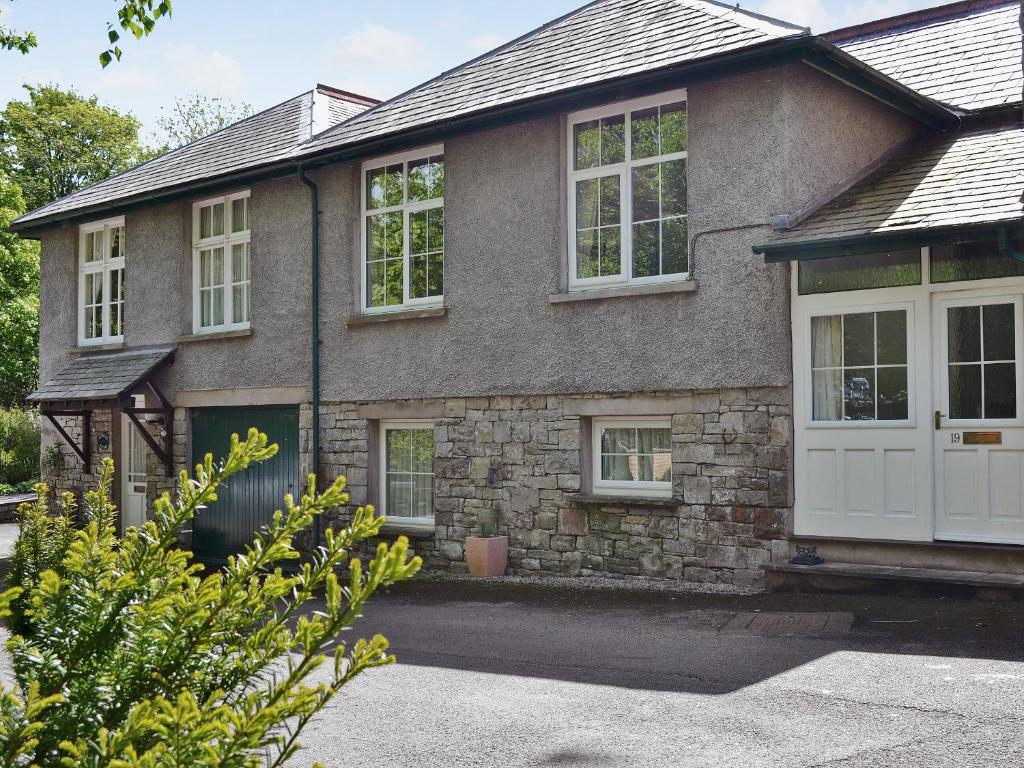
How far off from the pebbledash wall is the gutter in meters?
0.28

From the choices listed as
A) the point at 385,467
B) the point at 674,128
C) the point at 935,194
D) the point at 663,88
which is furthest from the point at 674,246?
the point at 385,467

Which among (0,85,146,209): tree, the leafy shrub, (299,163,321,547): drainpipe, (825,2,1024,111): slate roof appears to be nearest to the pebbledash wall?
(299,163,321,547): drainpipe

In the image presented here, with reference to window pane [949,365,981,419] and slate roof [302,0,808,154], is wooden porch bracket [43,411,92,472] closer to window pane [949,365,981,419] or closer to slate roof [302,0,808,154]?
slate roof [302,0,808,154]

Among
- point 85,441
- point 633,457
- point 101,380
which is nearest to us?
point 633,457

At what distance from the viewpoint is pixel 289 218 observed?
15211 millimetres

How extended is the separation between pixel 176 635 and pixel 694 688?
17.5 ft

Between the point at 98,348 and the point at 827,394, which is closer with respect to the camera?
the point at 827,394

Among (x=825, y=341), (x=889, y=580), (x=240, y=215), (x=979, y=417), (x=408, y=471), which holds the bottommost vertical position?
(x=889, y=580)

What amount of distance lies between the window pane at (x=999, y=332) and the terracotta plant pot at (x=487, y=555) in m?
5.34

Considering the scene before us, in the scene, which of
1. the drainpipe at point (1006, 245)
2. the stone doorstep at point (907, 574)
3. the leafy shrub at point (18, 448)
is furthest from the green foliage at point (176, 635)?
the leafy shrub at point (18, 448)

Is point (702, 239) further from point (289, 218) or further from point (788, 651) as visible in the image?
point (289, 218)

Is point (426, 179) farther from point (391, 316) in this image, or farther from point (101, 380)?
point (101, 380)

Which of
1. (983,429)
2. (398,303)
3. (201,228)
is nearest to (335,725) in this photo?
(983,429)

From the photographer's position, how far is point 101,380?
16.5 m
